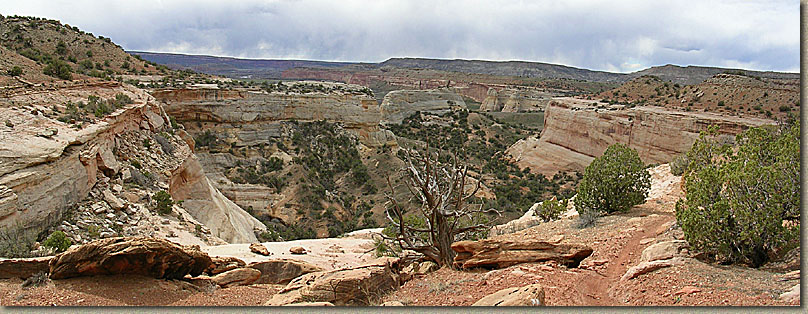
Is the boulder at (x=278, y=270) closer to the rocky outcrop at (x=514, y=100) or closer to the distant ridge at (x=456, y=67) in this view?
the rocky outcrop at (x=514, y=100)

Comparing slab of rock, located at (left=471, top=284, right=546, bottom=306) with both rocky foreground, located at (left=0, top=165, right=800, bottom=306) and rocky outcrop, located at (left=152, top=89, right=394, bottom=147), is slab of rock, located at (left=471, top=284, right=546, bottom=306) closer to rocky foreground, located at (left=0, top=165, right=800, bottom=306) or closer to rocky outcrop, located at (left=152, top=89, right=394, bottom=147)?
rocky foreground, located at (left=0, top=165, right=800, bottom=306)

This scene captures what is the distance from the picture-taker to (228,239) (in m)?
15.5

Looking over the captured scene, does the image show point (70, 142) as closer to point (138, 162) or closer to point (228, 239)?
point (138, 162)

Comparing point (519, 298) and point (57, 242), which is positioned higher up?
point (519, 298)

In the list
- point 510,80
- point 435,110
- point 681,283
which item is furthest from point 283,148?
point 510,80

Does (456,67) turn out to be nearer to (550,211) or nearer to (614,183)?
(550,211)

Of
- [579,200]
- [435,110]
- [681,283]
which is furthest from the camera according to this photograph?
[435,110]

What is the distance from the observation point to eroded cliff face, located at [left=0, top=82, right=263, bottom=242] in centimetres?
827

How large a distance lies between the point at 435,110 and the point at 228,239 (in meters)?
44.8

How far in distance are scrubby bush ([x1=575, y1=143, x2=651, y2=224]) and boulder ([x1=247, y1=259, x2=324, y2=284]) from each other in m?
7.04

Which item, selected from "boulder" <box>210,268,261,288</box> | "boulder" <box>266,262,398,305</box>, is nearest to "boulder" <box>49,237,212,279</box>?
"boulder" <box>210,268,261,288</box>

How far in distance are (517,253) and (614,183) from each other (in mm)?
5704

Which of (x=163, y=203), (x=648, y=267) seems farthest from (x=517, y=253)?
(x=163, y=203)

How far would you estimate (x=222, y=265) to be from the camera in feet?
24.6
